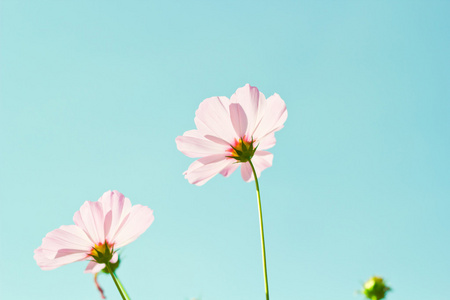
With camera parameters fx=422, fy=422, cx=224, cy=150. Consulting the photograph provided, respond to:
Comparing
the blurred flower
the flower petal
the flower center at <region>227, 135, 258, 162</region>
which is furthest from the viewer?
the blurred flower

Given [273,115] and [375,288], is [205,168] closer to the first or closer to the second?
[273,115]

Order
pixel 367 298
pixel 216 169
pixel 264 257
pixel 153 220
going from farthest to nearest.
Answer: pixel 367 298, pixel 216 169, pixel 153 220, pixel 264 257

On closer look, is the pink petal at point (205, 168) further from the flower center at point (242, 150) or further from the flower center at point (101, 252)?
the flower center at point (101, 252)

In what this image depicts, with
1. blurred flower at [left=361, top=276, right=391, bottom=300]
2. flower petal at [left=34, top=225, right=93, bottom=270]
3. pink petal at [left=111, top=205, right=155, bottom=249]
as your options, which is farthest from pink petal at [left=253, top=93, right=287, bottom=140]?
blurred flower at [left=361, top=276, right=391, bottom=300]

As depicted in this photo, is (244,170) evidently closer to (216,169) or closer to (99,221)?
(216,169)

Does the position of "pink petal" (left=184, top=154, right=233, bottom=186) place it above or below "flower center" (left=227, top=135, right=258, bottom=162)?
below

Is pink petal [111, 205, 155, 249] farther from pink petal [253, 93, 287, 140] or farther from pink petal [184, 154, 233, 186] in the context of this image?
pink petal [253, 93, 287, 140]

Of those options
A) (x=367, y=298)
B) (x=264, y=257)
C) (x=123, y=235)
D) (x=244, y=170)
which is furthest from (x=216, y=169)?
(x=367, y=298)
